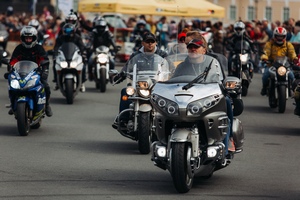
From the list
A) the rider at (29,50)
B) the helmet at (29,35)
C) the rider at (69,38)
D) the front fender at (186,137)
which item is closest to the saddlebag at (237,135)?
the front fender at (186,137)

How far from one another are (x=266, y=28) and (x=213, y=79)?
26.8m

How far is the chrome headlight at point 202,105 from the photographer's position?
10.9 metres

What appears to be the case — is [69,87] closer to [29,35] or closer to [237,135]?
[29,35]

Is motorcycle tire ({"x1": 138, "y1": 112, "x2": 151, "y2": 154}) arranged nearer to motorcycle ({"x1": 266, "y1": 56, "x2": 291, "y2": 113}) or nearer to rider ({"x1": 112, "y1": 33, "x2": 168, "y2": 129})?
rider ({"x1": 112, "y1": 33, "x2": 168, "y2": 129})

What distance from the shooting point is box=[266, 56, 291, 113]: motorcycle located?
21.6 m

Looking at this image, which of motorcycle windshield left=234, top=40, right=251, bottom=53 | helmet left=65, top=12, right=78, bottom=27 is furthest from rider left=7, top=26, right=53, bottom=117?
motorcycle windshield left=234, top=40, right=251, bottom=53

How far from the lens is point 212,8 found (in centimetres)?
4259

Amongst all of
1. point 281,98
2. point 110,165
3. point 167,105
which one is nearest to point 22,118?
point 110,165

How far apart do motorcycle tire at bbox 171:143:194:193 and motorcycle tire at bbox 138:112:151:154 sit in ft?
11.7

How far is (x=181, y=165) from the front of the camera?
34.9 feet

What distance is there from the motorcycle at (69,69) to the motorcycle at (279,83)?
12.4 ft

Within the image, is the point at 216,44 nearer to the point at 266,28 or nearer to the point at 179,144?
the point at 266,28

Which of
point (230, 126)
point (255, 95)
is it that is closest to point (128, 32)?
point (255, 95)

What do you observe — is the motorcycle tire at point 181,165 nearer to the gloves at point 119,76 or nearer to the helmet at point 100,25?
the gloves at point 119,76
